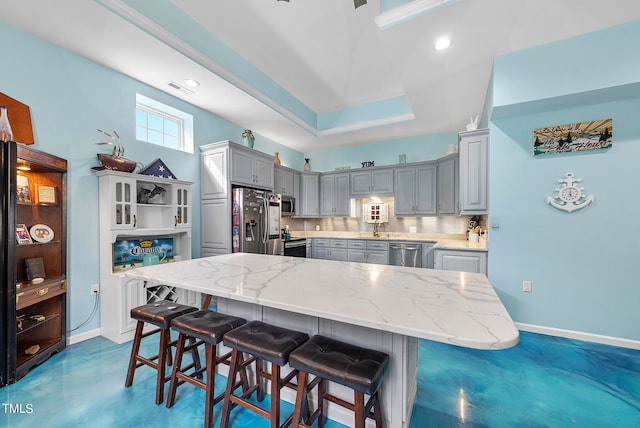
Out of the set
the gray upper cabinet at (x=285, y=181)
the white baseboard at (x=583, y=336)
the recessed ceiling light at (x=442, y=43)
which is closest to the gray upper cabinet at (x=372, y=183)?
the gray upper cabinet at (x=285, y=181)

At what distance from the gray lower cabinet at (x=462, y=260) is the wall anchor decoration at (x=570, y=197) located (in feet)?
2.88

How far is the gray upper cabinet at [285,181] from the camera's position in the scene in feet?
16.4

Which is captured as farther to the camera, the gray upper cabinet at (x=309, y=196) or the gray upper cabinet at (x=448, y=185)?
the gray upper cabinet at (x=309, y=196)

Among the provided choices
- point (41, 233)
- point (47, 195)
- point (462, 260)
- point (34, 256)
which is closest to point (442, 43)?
point (462, 260)

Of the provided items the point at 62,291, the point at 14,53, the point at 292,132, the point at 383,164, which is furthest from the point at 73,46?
the point at 383,164

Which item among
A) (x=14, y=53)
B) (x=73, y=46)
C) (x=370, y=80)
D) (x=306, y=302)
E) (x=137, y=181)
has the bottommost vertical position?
(x=306, y=302)

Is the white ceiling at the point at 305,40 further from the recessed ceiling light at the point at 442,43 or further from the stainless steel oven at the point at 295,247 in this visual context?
the stainless steel oven at the point at 295,247

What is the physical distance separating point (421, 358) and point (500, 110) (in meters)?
2.64

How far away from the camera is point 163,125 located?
3576 millimetres

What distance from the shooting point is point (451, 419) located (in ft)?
5.30

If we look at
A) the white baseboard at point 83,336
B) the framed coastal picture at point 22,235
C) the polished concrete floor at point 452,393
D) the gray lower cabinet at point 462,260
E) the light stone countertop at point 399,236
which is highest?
the framed coastal picture at point 22,235

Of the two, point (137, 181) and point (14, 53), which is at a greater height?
point (14, 53)

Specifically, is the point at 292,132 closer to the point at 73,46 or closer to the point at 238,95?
the point at 238,95

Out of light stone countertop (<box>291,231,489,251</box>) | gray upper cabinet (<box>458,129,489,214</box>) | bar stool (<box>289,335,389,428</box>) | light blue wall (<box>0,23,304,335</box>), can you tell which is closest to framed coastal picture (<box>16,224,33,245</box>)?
light blue wall (<box>0,23,304,335</box>)
